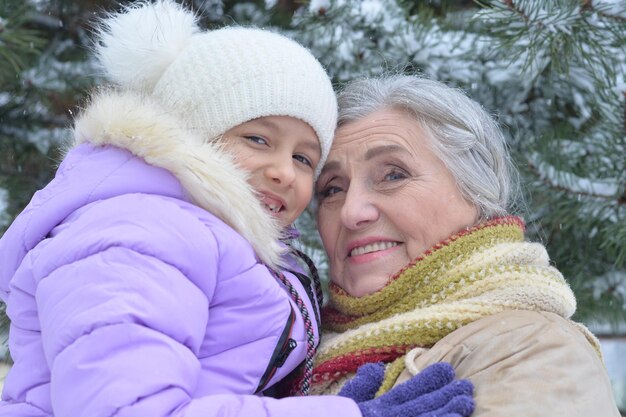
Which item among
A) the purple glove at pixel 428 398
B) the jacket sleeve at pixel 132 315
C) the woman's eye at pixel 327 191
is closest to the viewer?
the jacket sleeve at pixel 132 315

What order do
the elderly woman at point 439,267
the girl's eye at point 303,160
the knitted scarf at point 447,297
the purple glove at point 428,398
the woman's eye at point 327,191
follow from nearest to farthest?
the purple glove at point 428,398
the elderly woman at point 439,267
the knitted scarf at point 447,297
the girl's eye at point 303,160
the woman's eye at point 327,191

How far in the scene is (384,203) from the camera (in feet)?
6.70

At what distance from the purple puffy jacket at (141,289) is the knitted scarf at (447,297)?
188 millimetres

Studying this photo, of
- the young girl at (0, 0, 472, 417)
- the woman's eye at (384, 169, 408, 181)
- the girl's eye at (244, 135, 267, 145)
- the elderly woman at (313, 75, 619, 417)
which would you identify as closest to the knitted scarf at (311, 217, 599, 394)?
the elderly woman at (313, 75, 619, 417)

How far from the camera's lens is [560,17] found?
2164 mm

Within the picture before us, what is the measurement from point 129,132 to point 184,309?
1.30ft

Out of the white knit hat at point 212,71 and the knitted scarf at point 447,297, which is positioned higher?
the white knit hat at point 212,71

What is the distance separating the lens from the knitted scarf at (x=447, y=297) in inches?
69.7

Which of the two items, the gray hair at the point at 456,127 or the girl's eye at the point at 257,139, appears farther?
the gray hair at the point at 456,127

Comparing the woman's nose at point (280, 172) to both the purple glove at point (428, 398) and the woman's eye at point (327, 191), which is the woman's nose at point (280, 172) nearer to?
the woman's eye at point (327, 191)

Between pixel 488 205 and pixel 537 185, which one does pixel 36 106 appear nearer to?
pixel 488 205

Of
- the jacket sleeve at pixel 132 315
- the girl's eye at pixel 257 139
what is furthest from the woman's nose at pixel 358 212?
the jacket sleeve at pixel 132 315

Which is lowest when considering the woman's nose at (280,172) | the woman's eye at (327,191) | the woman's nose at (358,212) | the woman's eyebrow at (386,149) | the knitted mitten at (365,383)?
the knitted mitten at (365,383)

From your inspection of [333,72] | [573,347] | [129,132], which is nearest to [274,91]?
[129,132]
